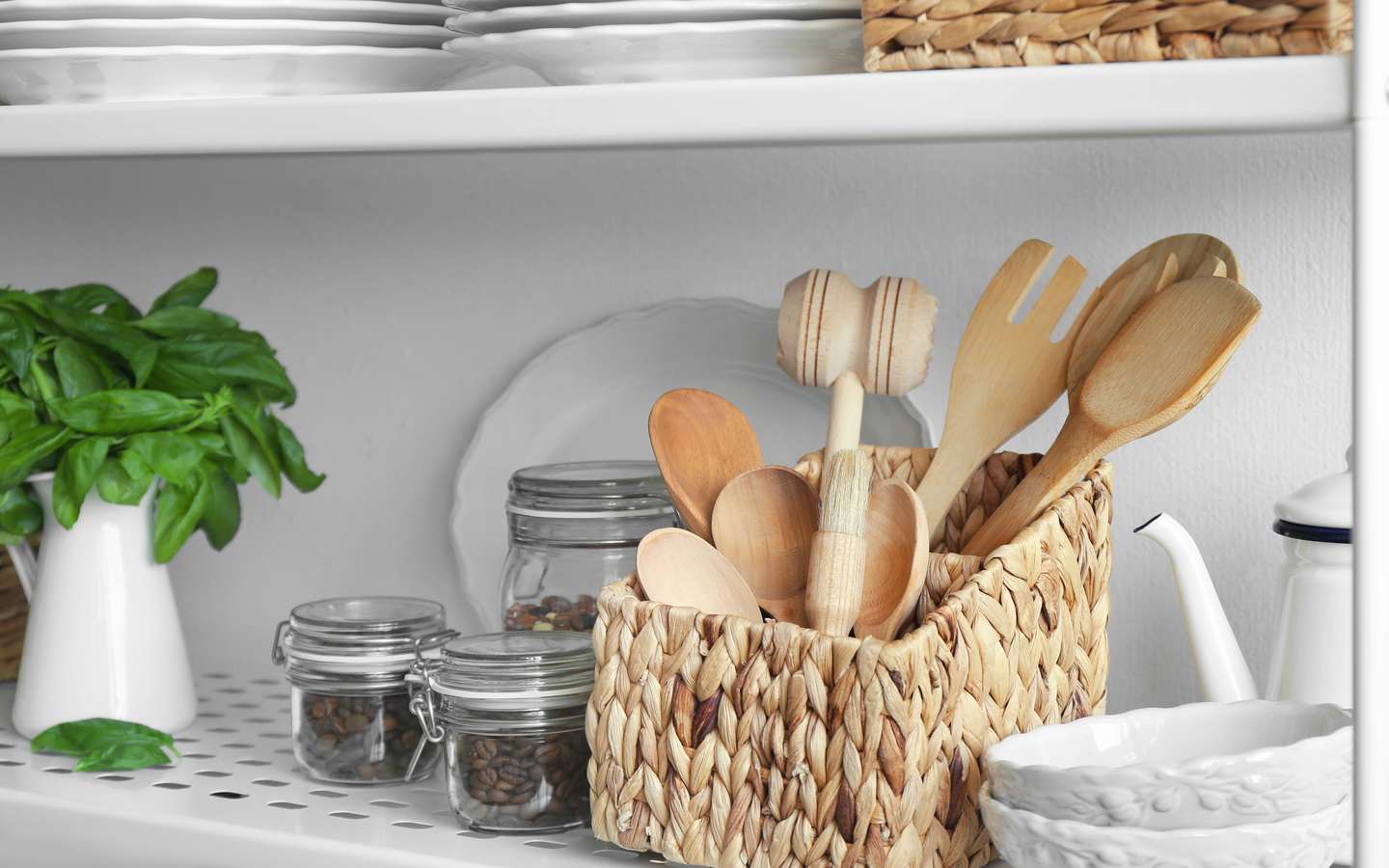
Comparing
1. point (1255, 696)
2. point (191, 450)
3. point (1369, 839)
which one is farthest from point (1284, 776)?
point (191, 450)

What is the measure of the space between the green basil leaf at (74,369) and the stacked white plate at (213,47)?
0.64 feet

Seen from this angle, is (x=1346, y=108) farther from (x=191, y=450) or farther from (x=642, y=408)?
(x=191, y=450)

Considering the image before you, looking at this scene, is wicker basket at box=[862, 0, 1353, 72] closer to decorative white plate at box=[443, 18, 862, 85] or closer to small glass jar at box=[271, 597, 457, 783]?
decorative white plate at box=[443, 18, 862, 85]

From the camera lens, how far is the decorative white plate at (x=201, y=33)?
2.65ft

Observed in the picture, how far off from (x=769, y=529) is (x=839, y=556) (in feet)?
0.27

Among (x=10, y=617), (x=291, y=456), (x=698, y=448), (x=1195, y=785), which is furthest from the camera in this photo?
(x=10, y=617)

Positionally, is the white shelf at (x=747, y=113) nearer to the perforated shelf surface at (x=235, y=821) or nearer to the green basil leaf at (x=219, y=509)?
the green basil leaf at (x=219, y=509)

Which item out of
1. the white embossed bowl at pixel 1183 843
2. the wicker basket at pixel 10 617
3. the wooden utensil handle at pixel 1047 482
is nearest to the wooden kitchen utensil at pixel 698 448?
the wooden utensil handle at pixel 1047 482

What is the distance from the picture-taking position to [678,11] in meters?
0.72

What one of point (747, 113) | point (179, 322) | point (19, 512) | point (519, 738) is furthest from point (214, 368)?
point (747, 113)

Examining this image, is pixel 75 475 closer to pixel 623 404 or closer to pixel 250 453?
Answer: pixel 250 453

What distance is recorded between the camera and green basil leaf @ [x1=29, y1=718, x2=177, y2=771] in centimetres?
94

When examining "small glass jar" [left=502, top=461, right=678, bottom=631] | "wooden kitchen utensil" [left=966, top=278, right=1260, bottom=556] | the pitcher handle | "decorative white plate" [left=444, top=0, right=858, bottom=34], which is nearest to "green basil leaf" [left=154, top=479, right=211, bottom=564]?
the pitcher handle

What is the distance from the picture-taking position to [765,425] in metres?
1.04
